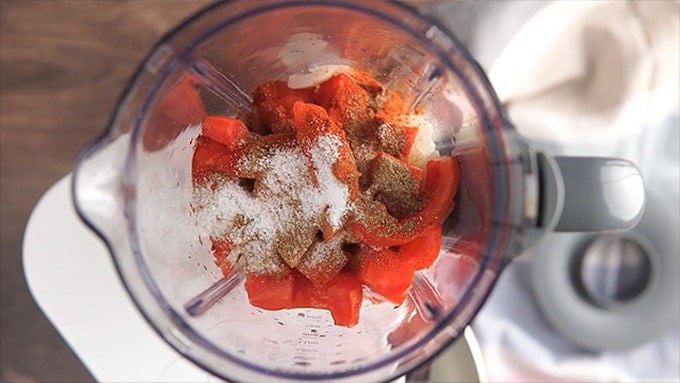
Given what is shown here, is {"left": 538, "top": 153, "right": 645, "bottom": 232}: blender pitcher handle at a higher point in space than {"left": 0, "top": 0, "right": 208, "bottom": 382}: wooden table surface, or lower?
higher

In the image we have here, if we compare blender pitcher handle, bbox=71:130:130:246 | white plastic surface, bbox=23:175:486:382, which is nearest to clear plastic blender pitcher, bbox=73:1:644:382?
blender pitcher handle, bbox=71:130:130:246

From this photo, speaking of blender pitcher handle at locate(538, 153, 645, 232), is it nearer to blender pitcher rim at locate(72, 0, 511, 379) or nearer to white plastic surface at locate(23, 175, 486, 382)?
blender pitcher rim at locate(72, 0, 511, 379)

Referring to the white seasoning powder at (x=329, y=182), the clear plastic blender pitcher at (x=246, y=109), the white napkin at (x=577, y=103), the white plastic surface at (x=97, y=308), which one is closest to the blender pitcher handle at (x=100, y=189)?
the clear plastic blender pitcher at (x=246, y=109)

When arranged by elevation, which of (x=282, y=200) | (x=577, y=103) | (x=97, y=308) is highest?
(x=577, y=103)

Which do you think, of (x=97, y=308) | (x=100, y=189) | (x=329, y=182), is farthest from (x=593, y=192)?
(x=97, y=308)

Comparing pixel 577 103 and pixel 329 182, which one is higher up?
pixel 577 103

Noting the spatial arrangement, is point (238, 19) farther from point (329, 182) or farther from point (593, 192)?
point (593, 192)
